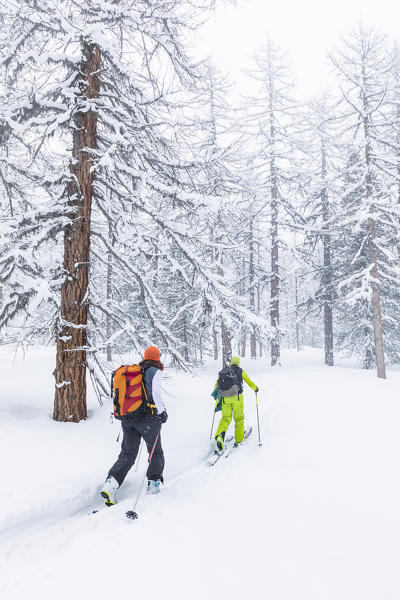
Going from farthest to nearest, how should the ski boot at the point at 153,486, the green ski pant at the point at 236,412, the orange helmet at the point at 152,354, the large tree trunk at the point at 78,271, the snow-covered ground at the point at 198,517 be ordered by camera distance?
the green ski pant at the point at 236,412 → the large tree trunk at the point at 78,271 → the orange helmet at the point at 152,354 → the ski boot at the point at 153,486 → the snow-covered ground at the point at 198,517

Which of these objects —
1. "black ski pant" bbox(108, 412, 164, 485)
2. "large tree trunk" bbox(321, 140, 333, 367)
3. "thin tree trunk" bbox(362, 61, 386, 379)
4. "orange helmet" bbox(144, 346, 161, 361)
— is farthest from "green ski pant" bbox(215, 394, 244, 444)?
"large tree trunk" bbox(321, 140, 333, 367)

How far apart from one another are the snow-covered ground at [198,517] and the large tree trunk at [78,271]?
21.7 inches

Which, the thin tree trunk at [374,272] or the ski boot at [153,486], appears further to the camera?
the thin tree trunk at [374,272]

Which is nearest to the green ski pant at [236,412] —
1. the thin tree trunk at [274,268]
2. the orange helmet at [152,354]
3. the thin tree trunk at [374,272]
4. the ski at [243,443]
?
the ski at [243,443]

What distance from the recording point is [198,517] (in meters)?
4.32

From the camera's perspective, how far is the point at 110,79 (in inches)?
274

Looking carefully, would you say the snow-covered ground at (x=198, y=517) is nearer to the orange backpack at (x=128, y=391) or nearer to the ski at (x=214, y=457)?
the ski at (x=214, y=457)

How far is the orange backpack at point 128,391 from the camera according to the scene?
5.01 m

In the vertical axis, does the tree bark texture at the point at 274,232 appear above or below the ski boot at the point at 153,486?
above

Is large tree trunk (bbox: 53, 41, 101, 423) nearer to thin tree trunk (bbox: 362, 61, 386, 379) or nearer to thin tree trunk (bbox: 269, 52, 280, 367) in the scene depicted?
thin tree trunk (bbox: 362, 61, 386, 379)

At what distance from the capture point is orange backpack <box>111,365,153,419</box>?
5012mm

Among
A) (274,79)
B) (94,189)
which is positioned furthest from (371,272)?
(94,189)

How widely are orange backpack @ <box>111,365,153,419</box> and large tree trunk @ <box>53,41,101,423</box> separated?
1.80 m

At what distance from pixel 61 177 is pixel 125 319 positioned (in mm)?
3054
